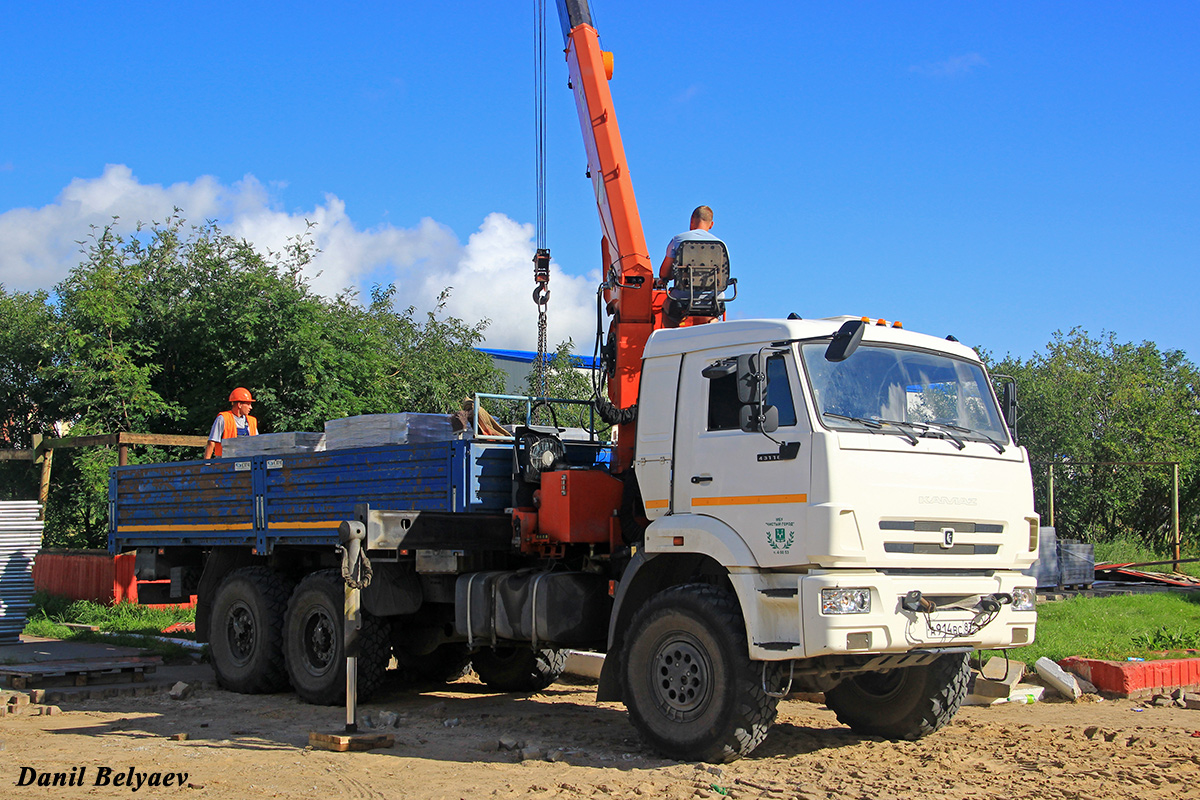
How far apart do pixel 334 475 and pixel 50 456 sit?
407 inches

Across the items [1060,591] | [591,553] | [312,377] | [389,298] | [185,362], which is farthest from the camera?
[389,298]

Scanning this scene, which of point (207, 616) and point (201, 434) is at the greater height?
point (201, 434)

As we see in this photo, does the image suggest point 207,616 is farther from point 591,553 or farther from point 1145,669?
point 1145,669

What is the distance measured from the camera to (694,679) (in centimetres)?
677

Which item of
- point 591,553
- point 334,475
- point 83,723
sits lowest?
point 83,723

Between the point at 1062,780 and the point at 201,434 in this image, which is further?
the point at 201,434

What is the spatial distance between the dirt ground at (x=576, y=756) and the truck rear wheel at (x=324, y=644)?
0.28 meters

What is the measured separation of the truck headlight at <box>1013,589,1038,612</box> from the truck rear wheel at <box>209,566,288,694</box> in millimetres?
6575

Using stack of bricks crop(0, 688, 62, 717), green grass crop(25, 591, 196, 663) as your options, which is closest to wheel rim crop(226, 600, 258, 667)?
stack of bricks crop(0, 688, 62, 717)

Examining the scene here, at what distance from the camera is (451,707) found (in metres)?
9.40

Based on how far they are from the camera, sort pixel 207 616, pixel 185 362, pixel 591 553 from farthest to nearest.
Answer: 1. pixel 185 362
2. pixel 207 616
3. pixel 591 553

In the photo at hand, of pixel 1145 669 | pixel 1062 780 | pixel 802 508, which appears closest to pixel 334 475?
pixel 802 508

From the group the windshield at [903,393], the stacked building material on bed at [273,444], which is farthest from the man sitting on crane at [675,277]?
the stacked building material on bed at [273,444]

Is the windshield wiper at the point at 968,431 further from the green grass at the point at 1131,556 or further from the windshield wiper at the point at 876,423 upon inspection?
the green grass at the point at 1131,556
